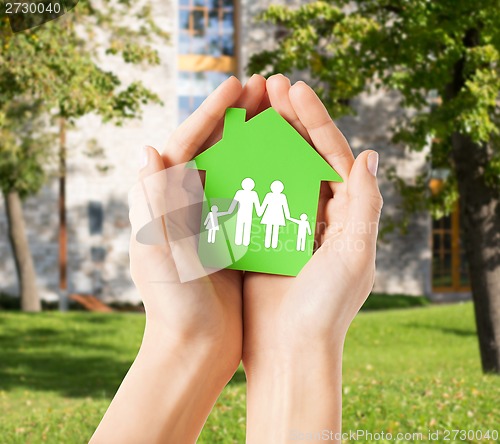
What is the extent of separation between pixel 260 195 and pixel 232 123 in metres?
0.24

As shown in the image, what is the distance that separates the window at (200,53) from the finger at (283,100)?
13990 mm

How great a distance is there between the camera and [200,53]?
16156mm

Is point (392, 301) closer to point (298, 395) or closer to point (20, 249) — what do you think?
point (20, 249)

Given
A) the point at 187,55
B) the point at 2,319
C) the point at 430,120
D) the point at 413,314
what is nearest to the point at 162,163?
the point at 430,120

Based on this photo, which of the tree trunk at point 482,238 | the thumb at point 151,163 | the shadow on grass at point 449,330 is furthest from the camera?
the shadow on grass at point 449,330

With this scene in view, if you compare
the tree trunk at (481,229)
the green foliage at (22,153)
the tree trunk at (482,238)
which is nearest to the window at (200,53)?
the green foliage at (22,153)

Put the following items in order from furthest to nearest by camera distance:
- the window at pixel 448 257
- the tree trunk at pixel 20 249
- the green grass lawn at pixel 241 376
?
the window at pixel 448 257 → the tree trunk at pixel 20 249 → the green grass lawn at pixel 241 376

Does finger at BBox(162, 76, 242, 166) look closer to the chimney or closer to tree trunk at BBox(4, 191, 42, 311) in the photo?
the chimney

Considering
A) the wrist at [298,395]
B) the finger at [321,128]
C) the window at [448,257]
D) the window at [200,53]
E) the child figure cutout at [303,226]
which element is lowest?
the window at [448,257]

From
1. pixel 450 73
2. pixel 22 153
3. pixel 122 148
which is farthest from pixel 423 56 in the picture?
pixel 122 148

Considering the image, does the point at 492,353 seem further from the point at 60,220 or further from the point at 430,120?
the point at 60,220

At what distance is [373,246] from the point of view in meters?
2.02

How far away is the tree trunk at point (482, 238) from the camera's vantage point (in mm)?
7441

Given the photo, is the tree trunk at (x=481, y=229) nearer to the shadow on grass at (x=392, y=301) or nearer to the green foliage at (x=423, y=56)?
the green foliage at (x=423, y=56)
